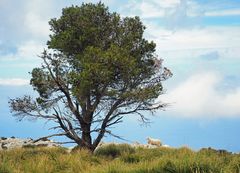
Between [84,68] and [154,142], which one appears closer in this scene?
[84,68]

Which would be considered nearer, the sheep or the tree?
the tree

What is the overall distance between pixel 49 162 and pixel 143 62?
12.4 m

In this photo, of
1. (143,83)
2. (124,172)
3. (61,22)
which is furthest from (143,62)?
(124,172)

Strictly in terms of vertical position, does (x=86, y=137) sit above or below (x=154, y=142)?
below

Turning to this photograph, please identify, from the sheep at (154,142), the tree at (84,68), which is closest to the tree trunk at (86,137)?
the tree at (84,68)

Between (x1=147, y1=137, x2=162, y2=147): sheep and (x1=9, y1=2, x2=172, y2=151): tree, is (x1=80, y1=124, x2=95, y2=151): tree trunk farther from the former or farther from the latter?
(x1=147, y1=137, x2=162, y2=147): sheep

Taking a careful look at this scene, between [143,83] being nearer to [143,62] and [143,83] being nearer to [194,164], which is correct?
[143,62]

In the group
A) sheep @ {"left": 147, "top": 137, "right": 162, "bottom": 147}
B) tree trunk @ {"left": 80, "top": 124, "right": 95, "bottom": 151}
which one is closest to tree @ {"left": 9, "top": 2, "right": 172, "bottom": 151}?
tree trunk @ {"left": 80, "top": 124, "right": 95, "bottom": 151}

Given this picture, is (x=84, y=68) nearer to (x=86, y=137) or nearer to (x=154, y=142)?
(x=86, y=137)

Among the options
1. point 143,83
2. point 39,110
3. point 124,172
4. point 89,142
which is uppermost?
point 143,83

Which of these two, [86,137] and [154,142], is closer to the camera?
[86,137]

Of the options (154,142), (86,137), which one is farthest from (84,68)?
(154,142)

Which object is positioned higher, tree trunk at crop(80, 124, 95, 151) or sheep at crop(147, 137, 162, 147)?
sheep at crop(147, 137, 162, 147)

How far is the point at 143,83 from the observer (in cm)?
2962
